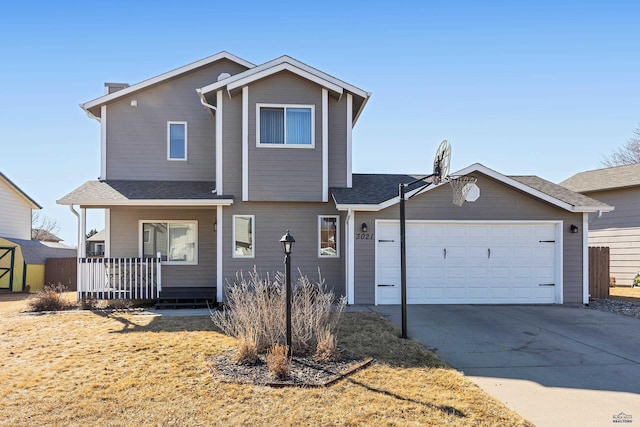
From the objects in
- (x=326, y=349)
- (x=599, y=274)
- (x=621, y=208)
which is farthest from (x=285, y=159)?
(x=621, y=208)

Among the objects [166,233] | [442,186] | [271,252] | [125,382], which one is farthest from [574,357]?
[166,233]

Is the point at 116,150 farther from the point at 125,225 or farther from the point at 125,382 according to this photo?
the point at 125,382

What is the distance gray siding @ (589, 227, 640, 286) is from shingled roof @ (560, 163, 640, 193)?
1.80 meters

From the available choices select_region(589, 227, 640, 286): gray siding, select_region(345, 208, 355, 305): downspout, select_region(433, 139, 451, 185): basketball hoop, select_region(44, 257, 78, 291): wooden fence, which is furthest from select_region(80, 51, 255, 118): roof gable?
select_region(589, 227, 640, 286): gray siding

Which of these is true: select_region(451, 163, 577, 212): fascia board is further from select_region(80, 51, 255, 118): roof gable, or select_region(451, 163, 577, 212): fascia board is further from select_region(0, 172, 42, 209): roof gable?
select_region(0, 172, 42, 209): roof gable

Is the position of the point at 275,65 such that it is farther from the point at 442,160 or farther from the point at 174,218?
the point at 442,160

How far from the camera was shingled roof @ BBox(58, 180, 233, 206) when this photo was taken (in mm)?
A: 10695

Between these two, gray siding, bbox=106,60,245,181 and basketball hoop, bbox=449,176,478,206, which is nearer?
basketball hoop, bbox=449,176,478,206

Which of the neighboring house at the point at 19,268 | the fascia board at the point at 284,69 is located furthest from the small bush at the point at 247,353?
the neighboring house at the point at 19,268

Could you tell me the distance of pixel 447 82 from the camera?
43.4ft

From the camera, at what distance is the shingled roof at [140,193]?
10695 mm

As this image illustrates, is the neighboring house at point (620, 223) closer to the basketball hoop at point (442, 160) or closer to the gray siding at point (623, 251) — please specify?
the gray siding at point (623, 251)

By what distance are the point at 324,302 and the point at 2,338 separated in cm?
629

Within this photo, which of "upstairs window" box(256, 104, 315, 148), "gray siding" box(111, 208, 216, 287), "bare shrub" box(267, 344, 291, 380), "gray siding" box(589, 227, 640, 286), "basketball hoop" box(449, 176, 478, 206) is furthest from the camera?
"gray siding" box(589, 227, 640, 286)
